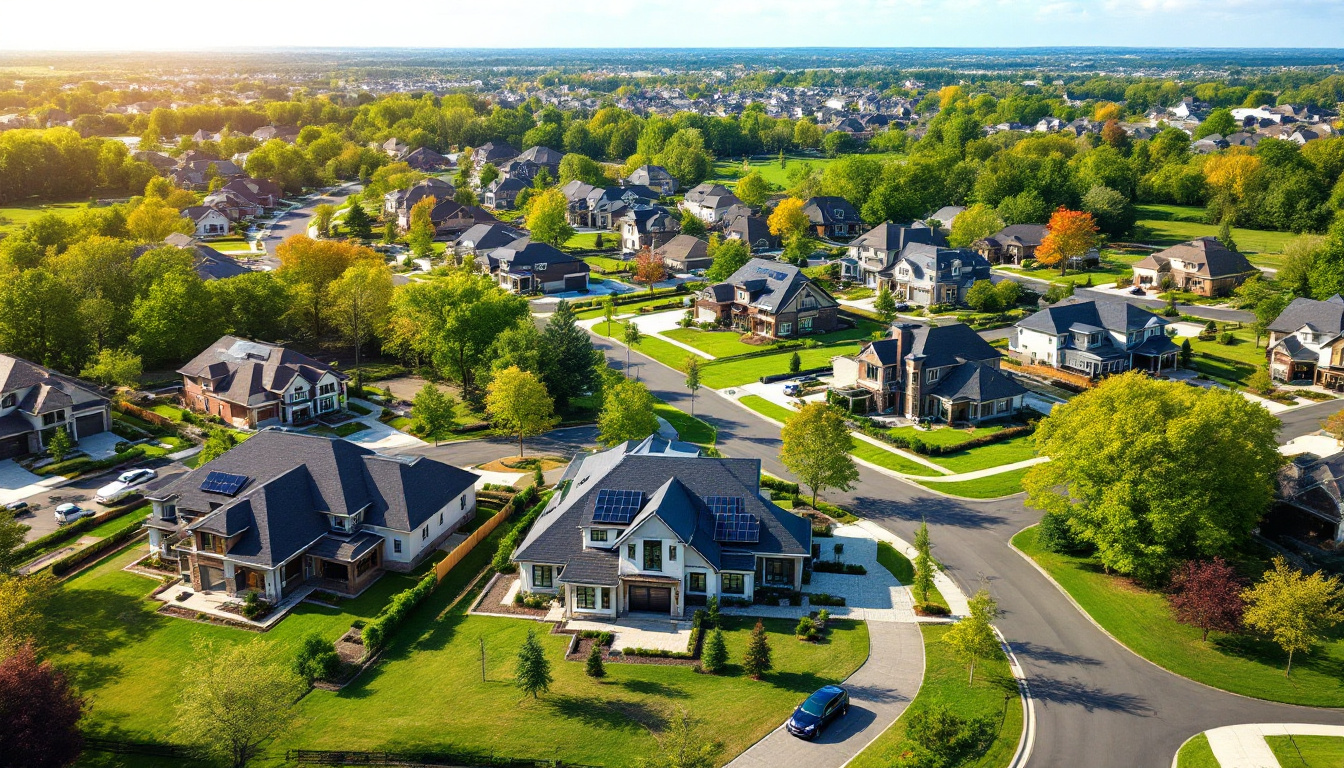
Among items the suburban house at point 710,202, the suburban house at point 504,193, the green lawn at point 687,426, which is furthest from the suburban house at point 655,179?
the green lawn at point 687,426

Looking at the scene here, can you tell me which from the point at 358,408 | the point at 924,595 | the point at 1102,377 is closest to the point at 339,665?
the point at 924,595

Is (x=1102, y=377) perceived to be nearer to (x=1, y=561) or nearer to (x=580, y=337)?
(x=580, y=337)

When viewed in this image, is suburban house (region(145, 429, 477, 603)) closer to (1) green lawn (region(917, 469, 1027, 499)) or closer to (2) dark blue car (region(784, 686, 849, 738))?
(2) dark blue car (region(784, 686, 849, 738))

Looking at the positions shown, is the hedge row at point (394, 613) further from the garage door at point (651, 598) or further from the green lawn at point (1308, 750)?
the green lawn at point (1308, 750)

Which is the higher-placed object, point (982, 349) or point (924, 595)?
point (982, 349)

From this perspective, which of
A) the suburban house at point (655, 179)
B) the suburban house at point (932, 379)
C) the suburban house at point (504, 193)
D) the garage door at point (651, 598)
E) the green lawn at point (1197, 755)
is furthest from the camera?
the suburban house at point (655, 179)

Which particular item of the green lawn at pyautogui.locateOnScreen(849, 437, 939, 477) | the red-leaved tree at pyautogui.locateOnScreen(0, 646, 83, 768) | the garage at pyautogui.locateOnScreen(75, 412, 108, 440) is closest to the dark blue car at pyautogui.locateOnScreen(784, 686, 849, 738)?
the green lawn at pyautogui.locateOnScreen(849, 437, 939, 477)
